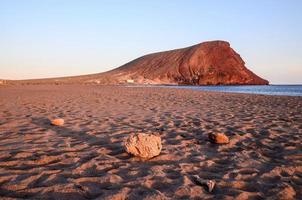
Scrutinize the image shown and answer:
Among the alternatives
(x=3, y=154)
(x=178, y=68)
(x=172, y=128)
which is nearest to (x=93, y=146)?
(x=3, y=154)

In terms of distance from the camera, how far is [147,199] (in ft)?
7.93

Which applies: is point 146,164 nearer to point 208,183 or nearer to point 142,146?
point 142,146

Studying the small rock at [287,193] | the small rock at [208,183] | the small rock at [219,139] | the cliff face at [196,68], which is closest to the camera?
the small rock at [287,193]

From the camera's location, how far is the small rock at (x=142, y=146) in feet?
11.9

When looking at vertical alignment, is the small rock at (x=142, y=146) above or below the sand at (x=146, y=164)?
above

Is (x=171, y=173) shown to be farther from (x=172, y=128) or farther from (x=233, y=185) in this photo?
(x=172, y=128)

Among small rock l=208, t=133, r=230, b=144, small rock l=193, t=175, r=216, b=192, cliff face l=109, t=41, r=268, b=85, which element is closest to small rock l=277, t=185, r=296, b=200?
small rock l=193, t=175, r=216, b=192

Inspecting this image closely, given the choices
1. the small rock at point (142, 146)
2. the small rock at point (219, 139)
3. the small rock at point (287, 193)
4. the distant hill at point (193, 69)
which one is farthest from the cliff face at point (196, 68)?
the small rock at point (287, 193)

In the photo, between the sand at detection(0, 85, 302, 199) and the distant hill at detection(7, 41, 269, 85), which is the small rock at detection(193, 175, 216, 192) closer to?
the sand at detection(0, 85, 302, 199)

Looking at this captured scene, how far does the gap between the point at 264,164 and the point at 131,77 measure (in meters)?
53.3

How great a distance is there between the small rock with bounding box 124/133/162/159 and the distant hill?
5064 cm

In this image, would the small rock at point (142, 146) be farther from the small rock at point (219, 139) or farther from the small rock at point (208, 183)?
the small rock at point (219, 139)

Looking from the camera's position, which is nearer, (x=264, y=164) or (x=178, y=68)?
(x=264, y=164)

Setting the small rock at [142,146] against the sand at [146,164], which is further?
the small rock at [142,146]
